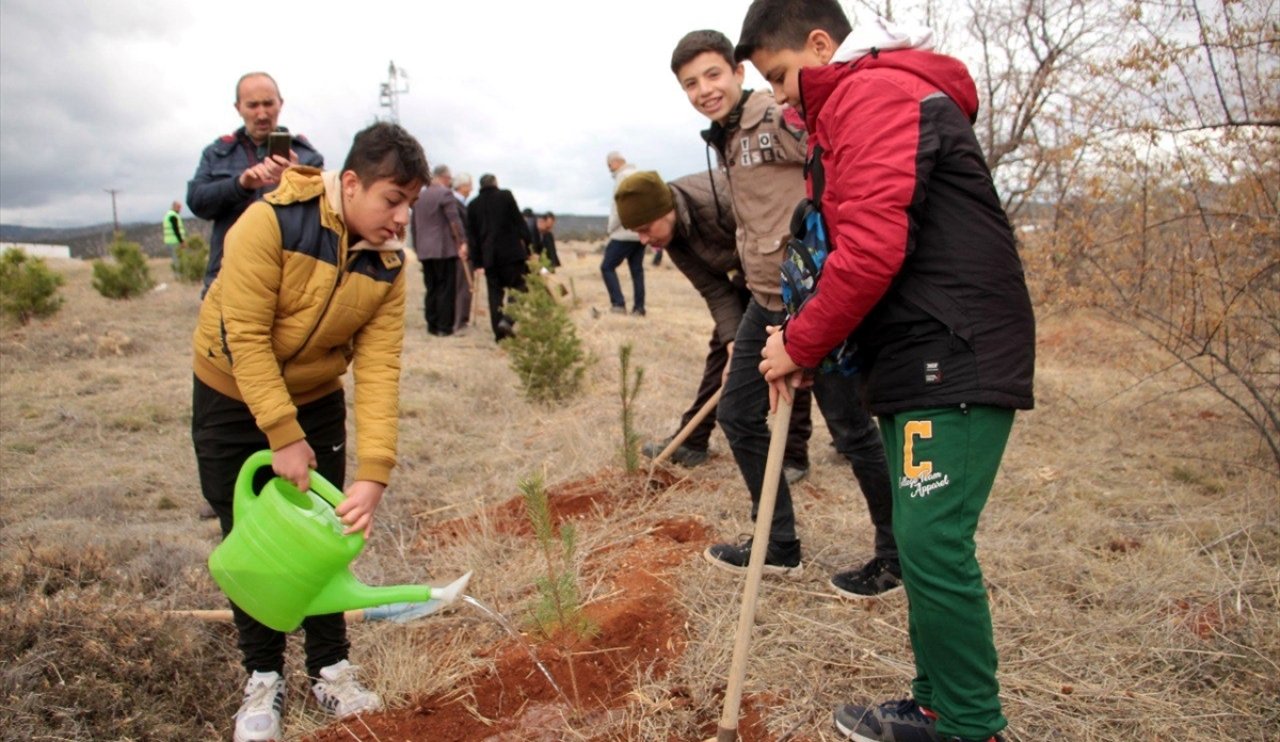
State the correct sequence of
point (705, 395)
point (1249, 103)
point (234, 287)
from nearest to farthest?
point (234, 287) < point (1249, 103) < point (705, 395)

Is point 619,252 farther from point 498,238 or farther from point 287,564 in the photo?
point 287,564

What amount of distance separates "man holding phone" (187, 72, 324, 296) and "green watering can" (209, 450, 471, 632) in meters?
1.71

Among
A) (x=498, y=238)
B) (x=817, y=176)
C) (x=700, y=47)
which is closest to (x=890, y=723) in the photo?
(x=817, y=176)

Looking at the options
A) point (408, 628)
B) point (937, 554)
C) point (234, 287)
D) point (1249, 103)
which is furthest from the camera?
point (1249, 103)

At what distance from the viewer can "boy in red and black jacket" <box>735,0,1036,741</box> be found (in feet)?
5.67

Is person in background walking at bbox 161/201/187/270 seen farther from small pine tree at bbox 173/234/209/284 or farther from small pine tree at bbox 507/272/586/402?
small pine tree at bbox 507/272/586/402

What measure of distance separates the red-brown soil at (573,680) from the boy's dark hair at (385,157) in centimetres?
132

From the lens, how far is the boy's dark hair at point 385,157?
7.13ft

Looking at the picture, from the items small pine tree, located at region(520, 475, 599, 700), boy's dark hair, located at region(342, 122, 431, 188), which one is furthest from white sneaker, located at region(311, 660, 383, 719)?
boy's dark hair, located at region(342, 122, 431, 188)

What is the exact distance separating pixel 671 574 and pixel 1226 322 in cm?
304

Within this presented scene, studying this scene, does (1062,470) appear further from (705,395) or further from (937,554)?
(937,554)

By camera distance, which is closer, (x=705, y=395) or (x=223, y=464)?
(x=223, y=464)

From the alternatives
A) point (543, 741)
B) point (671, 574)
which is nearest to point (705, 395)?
point (671, 574)

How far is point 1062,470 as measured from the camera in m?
4.51
